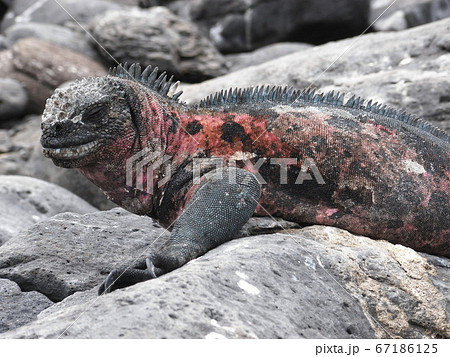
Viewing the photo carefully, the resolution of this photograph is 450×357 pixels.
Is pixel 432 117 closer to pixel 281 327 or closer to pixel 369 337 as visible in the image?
pixel 369 337

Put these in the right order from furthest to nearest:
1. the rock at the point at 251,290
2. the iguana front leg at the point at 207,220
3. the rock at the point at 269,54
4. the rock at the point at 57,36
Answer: the rock at the point at 57,36
the rock at the point at 269,54
the iguana front leg at the point at 207,220
the rock at the point at 251,290

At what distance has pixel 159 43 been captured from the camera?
13742mm

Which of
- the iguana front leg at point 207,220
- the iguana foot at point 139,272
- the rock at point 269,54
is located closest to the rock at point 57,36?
the rock at point 269,54

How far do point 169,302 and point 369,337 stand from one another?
1.11 m

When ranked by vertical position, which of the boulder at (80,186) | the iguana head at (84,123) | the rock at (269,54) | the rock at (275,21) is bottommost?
the boulder at (80,186)

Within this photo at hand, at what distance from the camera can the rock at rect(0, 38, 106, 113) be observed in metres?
12.8

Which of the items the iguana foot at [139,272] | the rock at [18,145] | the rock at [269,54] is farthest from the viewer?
the rock at [269,54]

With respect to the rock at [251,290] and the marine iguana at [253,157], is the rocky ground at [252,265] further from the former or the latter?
the marine iguana at [253,157]

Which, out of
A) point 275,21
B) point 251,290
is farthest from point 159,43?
point 251,290

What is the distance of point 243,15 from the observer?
633 inches

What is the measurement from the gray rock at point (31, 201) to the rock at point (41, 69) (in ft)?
19.8

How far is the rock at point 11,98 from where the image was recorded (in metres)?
12.7

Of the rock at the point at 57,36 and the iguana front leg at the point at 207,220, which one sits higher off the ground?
the rock at the point at 57,36

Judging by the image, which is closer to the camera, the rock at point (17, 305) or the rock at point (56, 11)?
the rock at point (17, 305)
